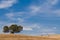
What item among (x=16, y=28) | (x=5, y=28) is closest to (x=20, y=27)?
(x=16, y=28)

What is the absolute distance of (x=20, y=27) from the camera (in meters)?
85.6

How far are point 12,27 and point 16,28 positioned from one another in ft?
7.09

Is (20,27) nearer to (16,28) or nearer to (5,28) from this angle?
(16,28)

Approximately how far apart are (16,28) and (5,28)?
5770 mm

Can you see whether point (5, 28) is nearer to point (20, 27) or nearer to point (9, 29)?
point (9, 29)

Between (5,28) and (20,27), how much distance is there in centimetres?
757

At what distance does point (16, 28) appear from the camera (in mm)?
84812

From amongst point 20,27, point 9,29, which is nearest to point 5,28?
point 9,29

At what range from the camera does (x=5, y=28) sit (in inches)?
3393

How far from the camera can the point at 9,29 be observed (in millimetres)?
86188

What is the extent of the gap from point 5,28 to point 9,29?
2.06m

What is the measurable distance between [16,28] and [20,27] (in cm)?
212

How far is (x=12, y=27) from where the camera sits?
83.9 metres
